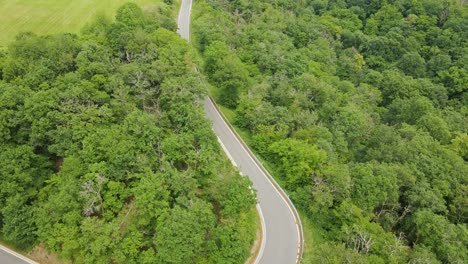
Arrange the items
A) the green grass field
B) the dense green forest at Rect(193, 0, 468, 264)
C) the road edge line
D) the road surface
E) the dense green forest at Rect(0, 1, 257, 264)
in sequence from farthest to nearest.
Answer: the green grass field → the dense green forest at Rect(193, 0, 468, 264) → the road edge line → the road surface → the dense green forest at Rect(0, 1, 257, 264)

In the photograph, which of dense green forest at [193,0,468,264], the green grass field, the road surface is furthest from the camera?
the green grass field

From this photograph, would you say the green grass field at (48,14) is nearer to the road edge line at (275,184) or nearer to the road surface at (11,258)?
the road edge line at (275,184)

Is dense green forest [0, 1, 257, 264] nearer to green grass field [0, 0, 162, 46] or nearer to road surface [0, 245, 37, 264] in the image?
road surface [0, 245, 37, 264]

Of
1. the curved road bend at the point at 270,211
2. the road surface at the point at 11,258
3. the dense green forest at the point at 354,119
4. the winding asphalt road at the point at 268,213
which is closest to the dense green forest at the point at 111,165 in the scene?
the road surface at the point at 11,258

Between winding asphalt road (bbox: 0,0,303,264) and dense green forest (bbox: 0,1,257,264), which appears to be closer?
dense green forest (bbox: 0,1,257,264)

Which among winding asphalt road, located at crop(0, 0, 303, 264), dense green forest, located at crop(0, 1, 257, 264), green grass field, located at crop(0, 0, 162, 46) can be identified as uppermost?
green grass field, located at crop(0, 0, 162, 46)

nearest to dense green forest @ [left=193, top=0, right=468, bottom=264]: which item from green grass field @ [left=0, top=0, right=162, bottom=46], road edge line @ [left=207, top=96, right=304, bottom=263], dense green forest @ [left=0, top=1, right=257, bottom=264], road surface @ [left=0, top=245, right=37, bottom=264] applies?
road edge line @ [left=207, top=96, right=304, bottom=263]

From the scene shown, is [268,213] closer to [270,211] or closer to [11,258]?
[270,211]
